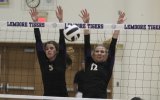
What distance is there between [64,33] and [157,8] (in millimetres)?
4462

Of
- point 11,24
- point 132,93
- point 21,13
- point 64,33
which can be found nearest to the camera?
point 64,33

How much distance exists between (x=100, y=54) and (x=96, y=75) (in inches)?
11.9

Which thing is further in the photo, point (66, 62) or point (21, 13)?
point (21, 13)

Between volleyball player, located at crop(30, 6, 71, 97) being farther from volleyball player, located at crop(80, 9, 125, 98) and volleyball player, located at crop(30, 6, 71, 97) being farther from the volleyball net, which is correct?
the volleyball net

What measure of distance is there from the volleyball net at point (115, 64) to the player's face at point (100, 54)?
328 cm

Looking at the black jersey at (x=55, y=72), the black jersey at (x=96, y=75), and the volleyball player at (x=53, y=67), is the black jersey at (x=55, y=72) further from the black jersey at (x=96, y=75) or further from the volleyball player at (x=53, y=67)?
the black jersey at (x=96, y=75)

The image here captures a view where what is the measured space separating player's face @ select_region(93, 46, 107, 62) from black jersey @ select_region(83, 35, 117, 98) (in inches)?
2.1

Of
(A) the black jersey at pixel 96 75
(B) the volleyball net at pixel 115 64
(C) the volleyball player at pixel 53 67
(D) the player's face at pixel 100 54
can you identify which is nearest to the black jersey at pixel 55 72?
(C) the volleyball player at pixel 53 67

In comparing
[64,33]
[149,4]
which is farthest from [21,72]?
[64,33]

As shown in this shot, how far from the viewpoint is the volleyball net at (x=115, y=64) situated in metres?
8.40

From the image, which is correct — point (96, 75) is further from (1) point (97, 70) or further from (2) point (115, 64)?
(2) point (115, 64)

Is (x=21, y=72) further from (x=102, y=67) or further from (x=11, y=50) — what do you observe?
(x=102, y=67)

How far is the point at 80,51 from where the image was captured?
349 inches

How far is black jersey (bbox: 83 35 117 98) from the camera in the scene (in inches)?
185
